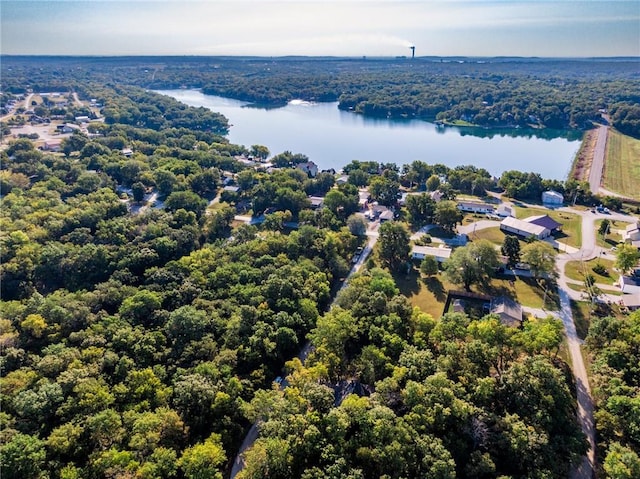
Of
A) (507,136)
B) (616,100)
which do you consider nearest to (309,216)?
(507,136)

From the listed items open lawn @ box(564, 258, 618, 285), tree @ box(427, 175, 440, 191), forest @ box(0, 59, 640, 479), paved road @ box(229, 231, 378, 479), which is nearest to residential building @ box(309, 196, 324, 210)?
paved road @ box(229, 231, 378, 479)

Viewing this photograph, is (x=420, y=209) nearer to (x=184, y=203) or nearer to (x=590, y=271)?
(x=590, y=271)

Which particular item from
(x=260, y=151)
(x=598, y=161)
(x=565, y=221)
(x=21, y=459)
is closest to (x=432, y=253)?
(x=565, y=221)

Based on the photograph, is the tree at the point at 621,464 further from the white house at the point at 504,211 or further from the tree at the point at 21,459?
the white house at the point at 504,211

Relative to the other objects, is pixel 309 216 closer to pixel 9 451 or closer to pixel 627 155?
pixel 9 451

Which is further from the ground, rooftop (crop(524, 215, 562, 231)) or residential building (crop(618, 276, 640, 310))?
rooftop (crop(524, 215, 562, 231))

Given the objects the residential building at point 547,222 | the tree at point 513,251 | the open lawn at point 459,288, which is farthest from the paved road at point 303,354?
the residential building at point 547,222

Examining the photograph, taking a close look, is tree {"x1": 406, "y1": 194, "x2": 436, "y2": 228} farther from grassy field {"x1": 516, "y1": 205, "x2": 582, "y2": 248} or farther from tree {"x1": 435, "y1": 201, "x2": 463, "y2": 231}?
grassy field {"x1": 516, "y1": 205, "x2": 582, "y2": 248}
